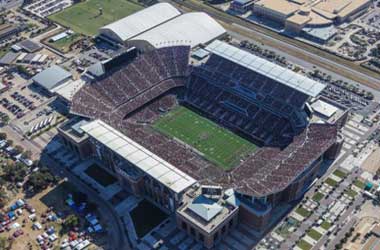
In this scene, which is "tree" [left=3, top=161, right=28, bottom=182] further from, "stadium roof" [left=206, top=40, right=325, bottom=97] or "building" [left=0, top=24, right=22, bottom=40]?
"building" [left=0, top=24, right=22, bottom=40]

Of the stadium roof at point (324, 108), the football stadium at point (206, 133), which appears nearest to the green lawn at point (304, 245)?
the football stadium at point (206, 133)

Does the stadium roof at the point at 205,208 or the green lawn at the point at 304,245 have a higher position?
the stadium roof at the point at 205,208

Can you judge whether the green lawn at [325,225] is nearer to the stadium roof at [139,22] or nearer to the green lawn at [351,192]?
the green lawn at [351,192]

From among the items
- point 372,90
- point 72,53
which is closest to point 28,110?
point 72,53

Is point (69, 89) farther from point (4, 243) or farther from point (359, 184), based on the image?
point (359, 184)

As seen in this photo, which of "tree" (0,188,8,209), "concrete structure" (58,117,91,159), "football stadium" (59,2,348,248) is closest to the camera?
"football stadium" (59,2,348,248)

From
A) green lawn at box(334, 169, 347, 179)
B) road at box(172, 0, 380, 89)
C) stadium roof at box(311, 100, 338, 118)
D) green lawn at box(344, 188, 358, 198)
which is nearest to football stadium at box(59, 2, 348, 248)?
stadium roof at box(311, 100, 338, 118)
